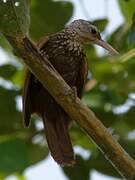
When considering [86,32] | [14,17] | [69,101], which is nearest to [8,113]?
[86,32]

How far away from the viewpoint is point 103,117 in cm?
350

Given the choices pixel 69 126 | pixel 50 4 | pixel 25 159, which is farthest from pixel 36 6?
pixel 25 159

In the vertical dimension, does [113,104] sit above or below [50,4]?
below

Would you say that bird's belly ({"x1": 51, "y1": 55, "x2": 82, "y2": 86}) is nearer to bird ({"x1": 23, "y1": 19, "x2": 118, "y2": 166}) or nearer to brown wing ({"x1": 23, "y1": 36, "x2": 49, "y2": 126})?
bird ({"x1": 23, "y1": 19, "x2": 118, "y2": 166})

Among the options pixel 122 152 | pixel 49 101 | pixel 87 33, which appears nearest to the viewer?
pixel 122 152

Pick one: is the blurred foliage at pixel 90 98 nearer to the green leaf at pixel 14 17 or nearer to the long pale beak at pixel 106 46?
the long pale beak at pixel 106 46

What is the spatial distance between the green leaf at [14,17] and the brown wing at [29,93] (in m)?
1.02

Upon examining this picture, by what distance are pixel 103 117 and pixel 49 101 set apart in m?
0.45

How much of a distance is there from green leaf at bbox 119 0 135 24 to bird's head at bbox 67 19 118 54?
1.91ft

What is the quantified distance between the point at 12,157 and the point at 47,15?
0.93 metres

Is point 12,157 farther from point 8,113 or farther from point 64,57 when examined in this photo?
point 64,57

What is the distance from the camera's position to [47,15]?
3543 mm

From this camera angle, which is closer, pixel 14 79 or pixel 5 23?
pixel 5 23

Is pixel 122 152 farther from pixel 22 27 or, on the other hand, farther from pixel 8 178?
pixel 8 178
